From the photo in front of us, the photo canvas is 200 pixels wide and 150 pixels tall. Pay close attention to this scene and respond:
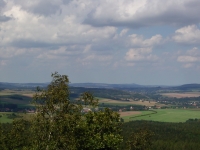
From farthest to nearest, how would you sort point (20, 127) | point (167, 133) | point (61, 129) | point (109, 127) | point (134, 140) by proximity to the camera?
point (167, 133), point (134, 140), point (20, 127), point (109, 127), point (61, 129)

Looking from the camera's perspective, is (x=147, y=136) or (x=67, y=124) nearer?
(x=67, y=124)

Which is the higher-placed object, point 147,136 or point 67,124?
point 67,124

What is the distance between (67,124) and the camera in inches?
1640

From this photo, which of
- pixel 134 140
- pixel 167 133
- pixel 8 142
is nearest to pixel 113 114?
pixel 8 142

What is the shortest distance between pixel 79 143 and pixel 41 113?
22.9 feet

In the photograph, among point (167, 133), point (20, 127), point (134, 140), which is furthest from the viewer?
point (167, 133)

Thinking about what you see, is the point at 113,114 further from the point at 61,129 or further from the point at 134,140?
the point at 134,140

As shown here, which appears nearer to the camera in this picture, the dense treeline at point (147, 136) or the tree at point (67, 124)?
the tree at point (67, 124)

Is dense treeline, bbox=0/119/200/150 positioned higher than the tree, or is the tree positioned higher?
the tree

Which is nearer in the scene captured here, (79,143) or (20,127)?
(79,143)

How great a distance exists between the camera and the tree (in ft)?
138

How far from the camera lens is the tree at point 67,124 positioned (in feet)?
138

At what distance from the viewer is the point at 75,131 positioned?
42.4 m

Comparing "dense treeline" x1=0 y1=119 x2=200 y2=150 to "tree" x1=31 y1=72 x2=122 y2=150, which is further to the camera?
"dense treeline" x1=0 y1=119 x2=200 y2=150
